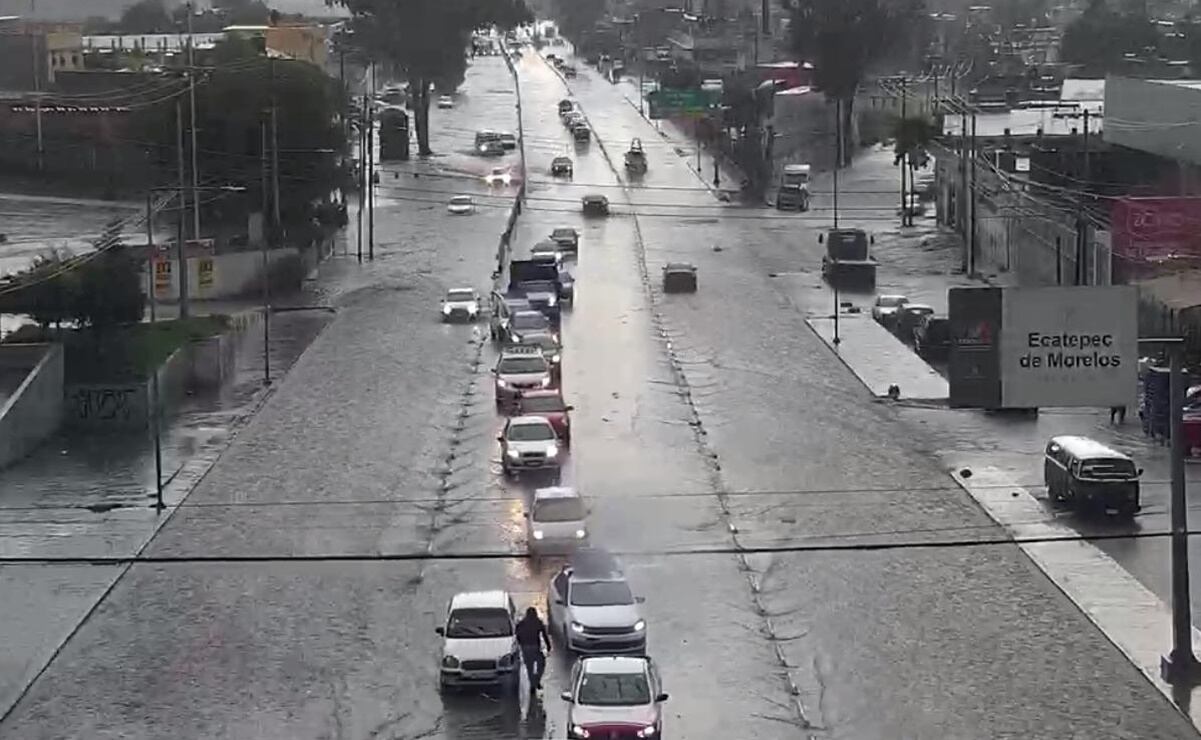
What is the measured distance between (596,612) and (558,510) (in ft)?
12.2

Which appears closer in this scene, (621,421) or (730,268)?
(621,421)

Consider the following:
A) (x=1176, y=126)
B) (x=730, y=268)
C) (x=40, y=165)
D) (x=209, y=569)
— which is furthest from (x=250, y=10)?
(x=209, y=569)

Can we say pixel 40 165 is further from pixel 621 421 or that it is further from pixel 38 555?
pixel 38 555

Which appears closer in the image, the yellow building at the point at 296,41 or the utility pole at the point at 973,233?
the utility pole at the point at 973,233

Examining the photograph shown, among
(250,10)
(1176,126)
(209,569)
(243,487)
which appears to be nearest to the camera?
(209,569)

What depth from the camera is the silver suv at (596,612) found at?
18641 millimetres

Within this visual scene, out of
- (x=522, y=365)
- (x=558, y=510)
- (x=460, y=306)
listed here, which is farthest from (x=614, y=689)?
(x=460, y=306)

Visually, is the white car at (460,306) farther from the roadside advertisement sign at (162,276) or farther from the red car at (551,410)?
the red car at (551,410)

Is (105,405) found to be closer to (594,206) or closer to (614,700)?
(614,700)

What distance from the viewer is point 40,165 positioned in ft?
218

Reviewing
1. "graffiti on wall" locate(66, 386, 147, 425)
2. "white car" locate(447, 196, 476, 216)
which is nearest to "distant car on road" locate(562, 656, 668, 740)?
"graffiti on wall" locate(66, 386, 147, 425)

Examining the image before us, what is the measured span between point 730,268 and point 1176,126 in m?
Answer: 11.8

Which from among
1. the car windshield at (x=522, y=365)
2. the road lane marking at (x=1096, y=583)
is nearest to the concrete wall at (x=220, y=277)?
the car windshield at (x=522, y=365)

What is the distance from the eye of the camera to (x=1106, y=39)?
335 feet
